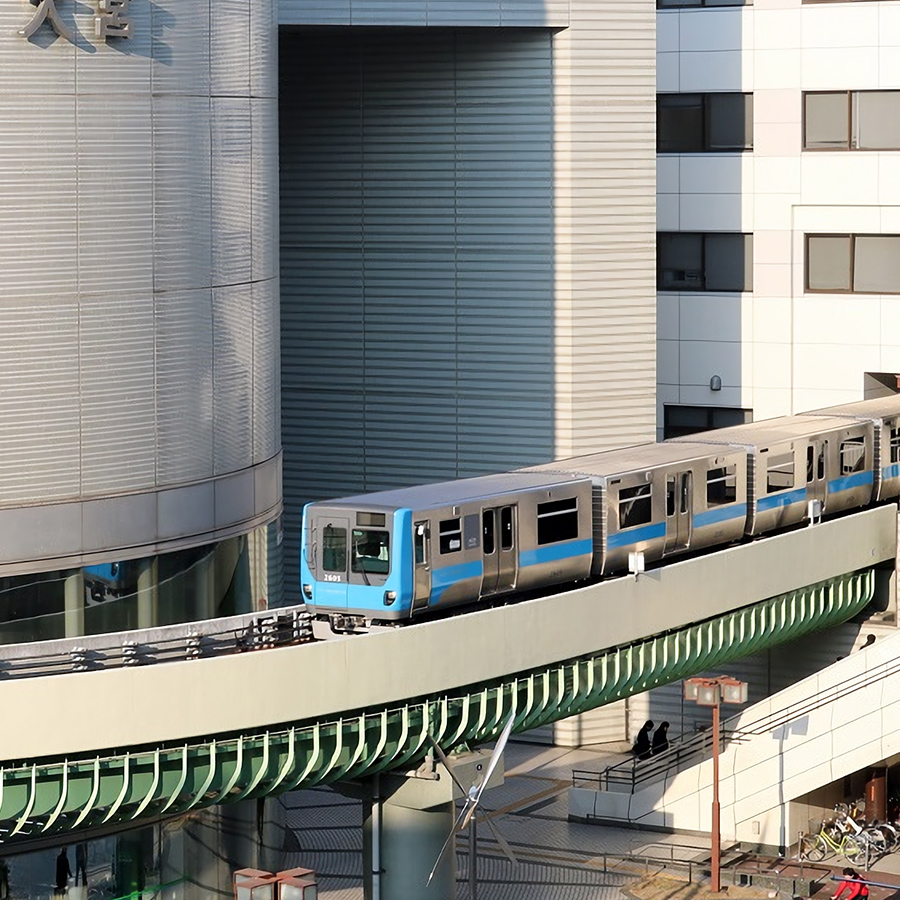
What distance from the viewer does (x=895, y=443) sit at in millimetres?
44344

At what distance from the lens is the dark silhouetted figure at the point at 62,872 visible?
106 feet

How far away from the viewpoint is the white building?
159 ft

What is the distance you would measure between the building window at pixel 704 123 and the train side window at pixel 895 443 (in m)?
8.69

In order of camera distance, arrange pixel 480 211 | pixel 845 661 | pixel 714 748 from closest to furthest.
Result: 1. pixel 714 748
2. pixel 845 661
3. pixel 480 211

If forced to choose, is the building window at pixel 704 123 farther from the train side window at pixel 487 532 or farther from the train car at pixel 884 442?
the train side window at pixel 487 532

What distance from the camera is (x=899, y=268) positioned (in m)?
48.5

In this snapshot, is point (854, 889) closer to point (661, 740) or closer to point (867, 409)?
point (661, 740)

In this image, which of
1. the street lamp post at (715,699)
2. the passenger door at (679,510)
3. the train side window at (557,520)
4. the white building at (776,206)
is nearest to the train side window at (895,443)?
the white building at (776,206)

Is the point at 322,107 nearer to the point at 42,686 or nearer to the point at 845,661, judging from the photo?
the point at 845,661

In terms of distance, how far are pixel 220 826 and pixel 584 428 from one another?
1507 centimetres

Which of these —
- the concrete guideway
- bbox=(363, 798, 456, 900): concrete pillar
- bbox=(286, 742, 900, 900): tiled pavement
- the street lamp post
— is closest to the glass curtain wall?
the concrete guideway

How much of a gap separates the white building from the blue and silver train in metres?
5.50

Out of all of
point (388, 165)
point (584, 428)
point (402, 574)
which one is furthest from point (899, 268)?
point (402, 574)

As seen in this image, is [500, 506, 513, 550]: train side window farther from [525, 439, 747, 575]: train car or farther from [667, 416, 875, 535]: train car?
[667, 416, 875, 535]: train car
